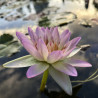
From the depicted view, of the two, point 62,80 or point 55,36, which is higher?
point 55,36

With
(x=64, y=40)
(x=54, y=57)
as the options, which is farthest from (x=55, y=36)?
(x=54, y=57)

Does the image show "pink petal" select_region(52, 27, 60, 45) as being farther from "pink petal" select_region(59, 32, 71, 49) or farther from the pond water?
the pond water

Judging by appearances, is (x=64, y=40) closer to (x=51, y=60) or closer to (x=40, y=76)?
(x=51, y=60)

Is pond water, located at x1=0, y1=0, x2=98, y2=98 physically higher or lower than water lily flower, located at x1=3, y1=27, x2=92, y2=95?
lower

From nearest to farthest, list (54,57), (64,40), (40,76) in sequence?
(54,57), (64,40), (40,76)

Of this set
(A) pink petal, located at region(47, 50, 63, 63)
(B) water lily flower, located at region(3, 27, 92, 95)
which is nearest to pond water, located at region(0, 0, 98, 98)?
(B) water lily flower, located at region(3, 27, 92, 95)

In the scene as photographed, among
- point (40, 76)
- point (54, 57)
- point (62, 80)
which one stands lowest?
point (40, 76)

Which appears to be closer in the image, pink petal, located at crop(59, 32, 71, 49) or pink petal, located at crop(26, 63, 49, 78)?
pink petal, located at crop(26, 63, 49, 78)

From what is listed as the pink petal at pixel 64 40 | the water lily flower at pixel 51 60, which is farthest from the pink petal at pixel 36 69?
the pink petal at pixel 64 40
